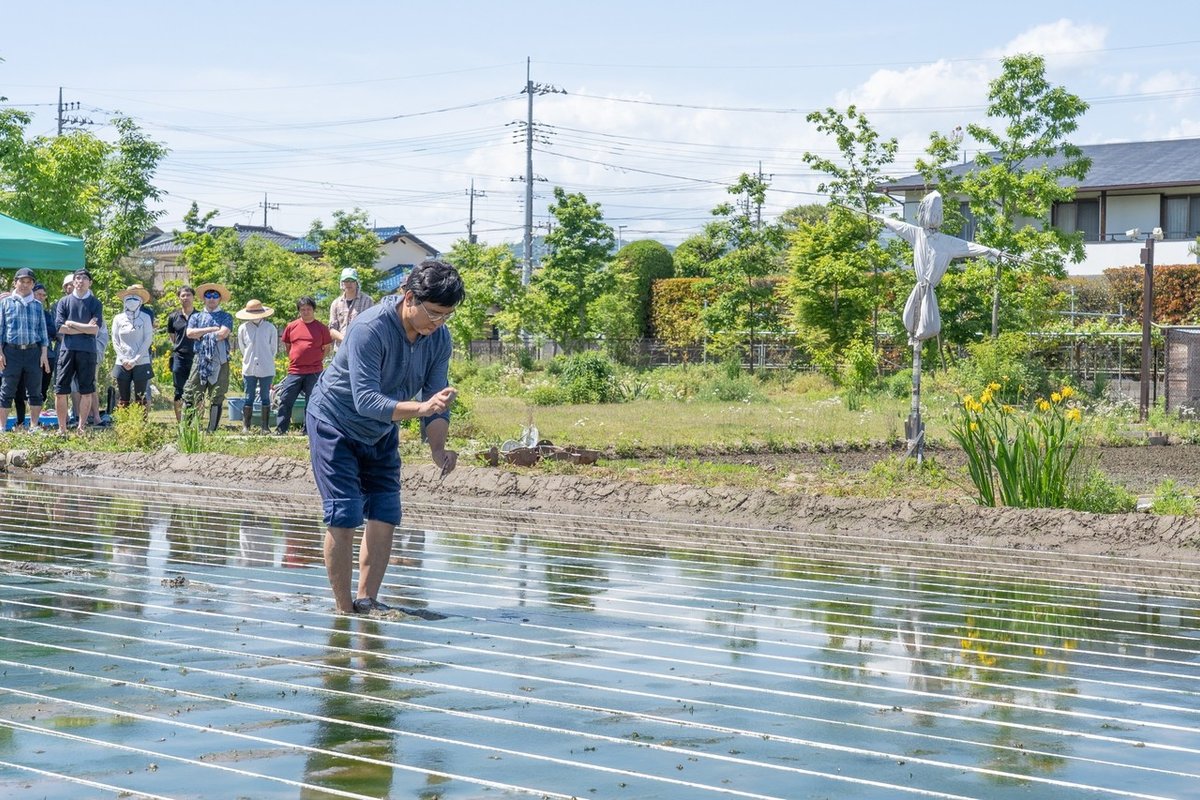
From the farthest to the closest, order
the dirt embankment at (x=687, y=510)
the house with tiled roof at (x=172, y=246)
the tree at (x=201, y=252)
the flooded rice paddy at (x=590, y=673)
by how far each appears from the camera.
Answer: the house with tiled roof at (x=172, y=246) → the tree at (x=201, y=252) → the dirt embankment at (x=687, y=510) → the flooded rice paddy at (x=590, y=673)

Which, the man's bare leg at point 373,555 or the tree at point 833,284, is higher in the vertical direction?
the tree at point 833,284

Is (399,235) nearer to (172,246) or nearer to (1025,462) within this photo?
(172,246)

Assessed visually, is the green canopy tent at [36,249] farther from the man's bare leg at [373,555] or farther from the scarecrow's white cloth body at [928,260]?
the man's bare leg at [373,555]

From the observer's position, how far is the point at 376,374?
6.70m

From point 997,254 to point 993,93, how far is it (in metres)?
17.5

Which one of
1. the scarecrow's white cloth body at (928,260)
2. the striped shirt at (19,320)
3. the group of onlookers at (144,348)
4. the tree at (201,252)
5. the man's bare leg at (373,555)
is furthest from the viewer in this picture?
the tree at (201,252)

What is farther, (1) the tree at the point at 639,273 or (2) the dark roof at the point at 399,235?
(2) the dark roof at the point at 399,235

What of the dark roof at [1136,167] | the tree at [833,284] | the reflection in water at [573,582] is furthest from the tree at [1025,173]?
the reflection in water at [573,582]

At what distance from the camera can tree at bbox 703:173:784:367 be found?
124 ft

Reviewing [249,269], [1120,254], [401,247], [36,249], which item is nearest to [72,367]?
[36,249]

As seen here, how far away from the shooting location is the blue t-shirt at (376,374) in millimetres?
6668

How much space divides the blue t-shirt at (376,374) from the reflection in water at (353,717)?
0.92 metres

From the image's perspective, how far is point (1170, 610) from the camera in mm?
8023

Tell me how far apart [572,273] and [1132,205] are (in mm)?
17449
